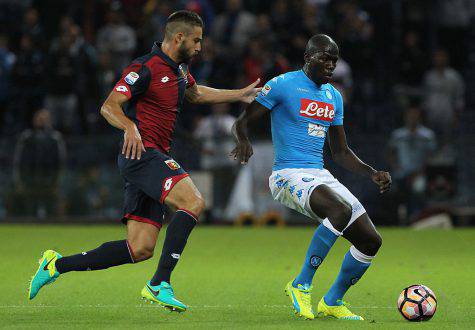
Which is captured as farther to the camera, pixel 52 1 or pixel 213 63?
pixel 52 1

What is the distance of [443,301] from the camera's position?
8.31 metres

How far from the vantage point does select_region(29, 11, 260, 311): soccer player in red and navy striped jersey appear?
7230 millimetres

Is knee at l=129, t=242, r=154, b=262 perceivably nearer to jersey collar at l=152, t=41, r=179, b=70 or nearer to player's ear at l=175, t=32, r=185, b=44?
jersey collar at l=152, t=41, r=179, b=70

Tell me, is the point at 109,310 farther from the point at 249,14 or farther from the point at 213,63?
the point at 249,14

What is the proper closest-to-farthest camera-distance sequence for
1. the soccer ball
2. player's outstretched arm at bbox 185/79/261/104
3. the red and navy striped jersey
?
the soccer ball → the red and navy striped jersey → player's outstretched arm at bbox 185/79/261/104

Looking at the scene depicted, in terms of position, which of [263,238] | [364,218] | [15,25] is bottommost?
[263,238]

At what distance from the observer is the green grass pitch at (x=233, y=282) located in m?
7.21

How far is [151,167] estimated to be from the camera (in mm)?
7414

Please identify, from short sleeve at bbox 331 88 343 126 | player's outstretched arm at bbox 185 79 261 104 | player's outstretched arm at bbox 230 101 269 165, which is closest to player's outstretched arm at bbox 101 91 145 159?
player's outstretched arm at bbox 230 101 269 165

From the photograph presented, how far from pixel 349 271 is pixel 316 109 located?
4.23 ft

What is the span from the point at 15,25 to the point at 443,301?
42.6 feet

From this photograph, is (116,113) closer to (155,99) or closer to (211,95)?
(155,99)

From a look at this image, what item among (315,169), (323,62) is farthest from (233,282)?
(323,62)

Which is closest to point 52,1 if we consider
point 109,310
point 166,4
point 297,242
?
point 166,4
